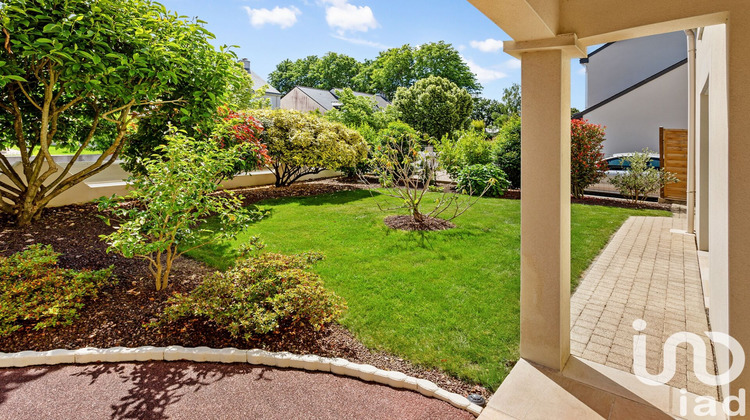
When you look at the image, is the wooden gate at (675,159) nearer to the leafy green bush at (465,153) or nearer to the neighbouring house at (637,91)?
the neighbouring house at (637,91)

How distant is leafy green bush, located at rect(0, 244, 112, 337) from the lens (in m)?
3.43

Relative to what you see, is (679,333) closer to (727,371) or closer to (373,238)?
(727,371)

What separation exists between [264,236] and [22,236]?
351cm

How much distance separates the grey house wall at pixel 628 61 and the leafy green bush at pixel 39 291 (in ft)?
72.7

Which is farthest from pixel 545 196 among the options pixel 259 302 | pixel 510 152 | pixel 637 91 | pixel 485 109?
pixel 485 109

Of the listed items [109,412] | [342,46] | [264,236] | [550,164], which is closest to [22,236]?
[264,236]

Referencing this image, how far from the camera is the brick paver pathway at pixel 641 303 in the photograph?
9.90ft

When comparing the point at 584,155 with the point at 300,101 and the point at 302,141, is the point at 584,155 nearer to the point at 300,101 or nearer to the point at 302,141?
the point at 302,141

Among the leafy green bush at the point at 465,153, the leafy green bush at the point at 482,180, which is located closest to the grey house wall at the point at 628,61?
the leafy green bush at the point at 465,153

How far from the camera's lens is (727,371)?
2078 mm

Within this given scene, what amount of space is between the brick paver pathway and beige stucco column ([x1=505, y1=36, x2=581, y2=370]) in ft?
1.88

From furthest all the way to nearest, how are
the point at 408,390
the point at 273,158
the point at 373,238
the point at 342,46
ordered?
the point at 342,46
the point at 273,158
the point at 373,238
the point at 408,390

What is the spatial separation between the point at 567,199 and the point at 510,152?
9.79 m

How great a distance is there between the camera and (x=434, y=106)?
2844 cm
